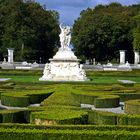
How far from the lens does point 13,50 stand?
69.4 m

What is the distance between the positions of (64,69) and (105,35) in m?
37.1

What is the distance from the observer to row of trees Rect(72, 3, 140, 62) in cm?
7494

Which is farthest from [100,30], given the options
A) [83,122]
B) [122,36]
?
[83,122]

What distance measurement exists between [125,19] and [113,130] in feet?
222

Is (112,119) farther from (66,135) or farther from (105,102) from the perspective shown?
(105,102)

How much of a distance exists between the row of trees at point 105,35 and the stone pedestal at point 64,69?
117ft

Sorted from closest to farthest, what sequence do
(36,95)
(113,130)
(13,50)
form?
(113,130) → (36,95) → (13,50)

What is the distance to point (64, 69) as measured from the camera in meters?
38.5

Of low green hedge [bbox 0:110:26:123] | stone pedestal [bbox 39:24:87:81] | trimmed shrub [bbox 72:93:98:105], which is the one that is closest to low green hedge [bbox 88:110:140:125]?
low green hedge [bbox 0:110:26:123]

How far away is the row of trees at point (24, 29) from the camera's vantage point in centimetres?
7131

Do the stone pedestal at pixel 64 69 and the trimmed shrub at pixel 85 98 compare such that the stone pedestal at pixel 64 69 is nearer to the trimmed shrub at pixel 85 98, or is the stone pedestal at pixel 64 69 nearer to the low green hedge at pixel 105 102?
the trimmed shrub at pixel 85 98

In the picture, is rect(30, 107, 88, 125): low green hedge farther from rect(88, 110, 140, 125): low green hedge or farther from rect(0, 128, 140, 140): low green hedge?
rect(0, 128, 140, 140): low green hedge

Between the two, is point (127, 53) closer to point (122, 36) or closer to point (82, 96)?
point (122, 36)

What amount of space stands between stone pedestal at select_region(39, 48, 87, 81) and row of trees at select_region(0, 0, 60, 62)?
32149 mm
